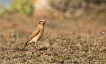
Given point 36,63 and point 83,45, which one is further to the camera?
point 83,45

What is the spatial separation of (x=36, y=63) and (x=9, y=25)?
10984 millimetres

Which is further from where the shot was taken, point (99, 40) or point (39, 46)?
point (99, 40)

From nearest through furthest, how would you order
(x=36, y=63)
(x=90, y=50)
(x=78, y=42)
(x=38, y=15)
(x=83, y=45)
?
(x=36, y=63) → (x=90, y=50) → (x=83, y=45) → (x=78, y=42) → (x=38, y=15)

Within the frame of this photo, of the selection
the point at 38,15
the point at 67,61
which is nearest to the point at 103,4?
the point at 38,15

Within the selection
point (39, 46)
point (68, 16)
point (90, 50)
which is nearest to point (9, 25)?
point (68, 16)

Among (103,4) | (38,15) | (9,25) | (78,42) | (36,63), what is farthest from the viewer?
(38,15)

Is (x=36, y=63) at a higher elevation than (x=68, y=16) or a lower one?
higher

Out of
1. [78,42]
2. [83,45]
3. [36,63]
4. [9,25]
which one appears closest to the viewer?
[36,63]

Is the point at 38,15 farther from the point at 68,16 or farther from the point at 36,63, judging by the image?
the point at 36,63

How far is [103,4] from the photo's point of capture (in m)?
24.8

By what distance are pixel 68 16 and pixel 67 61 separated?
1604 cm

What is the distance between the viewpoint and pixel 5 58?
1077 centimetres

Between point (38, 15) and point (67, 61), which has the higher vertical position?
point (67, 61)

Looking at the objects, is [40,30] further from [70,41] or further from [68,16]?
[68,16]
